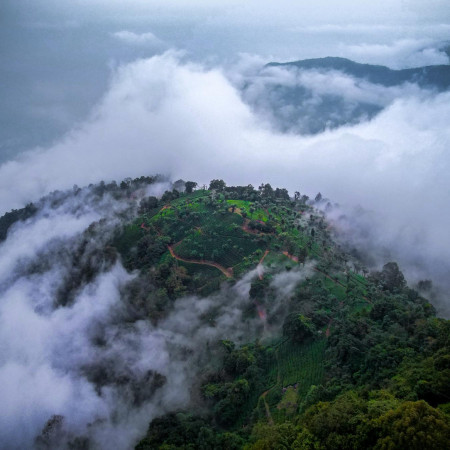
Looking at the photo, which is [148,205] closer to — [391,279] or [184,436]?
[391,279]

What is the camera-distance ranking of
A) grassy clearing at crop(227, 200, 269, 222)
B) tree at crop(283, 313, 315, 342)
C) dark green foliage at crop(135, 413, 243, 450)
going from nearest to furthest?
dark green foliage at crop(135, 413, 243, 450) < tree at crop(283, 313, 315, 342) < grassy clearing at crop(227, 200, 269, 222)

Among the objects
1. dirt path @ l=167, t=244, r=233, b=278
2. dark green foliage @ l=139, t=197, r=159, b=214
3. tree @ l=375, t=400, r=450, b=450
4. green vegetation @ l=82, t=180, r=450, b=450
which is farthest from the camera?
dark green foliage @ l=139, t=197, r=159, b=214

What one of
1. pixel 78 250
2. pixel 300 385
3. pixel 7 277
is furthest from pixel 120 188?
pixel 300 385

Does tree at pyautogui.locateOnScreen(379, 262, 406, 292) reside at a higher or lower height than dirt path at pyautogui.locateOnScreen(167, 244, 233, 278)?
higher

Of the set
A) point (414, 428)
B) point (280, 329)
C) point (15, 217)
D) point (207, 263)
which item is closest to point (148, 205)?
point (207, 263)

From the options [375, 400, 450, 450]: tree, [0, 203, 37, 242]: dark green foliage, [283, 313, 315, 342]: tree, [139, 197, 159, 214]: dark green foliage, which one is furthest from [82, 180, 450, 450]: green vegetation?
[0, 203, 37, 242]: dark green foliage

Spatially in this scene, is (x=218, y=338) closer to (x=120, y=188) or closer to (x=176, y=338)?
(x=176, y=338)

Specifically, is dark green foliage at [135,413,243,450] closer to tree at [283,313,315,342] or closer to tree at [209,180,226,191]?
tree at [283,313,315,342]

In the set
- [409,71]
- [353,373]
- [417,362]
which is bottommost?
[353,373]

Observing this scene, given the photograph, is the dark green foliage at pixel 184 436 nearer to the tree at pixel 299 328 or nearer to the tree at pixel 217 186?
the tree at pixel 299 328
